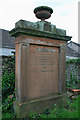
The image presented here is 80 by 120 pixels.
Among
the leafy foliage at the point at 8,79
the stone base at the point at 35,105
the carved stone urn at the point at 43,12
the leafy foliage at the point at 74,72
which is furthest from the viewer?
the leafy foliage at the point at 74,72

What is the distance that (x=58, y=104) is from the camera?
2.96 m

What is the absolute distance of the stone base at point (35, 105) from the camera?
2369 millimetres

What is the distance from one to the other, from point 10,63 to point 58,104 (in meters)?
2.26

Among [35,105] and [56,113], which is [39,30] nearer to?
[35,105]

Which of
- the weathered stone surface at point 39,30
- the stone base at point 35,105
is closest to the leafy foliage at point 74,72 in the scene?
the stone base at point 35,105

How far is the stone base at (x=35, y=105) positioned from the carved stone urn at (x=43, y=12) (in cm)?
257

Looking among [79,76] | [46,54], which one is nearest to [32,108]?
[46,54]

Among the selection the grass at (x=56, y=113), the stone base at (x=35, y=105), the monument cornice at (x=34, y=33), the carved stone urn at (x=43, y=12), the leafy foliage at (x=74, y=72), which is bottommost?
the grass at (x=56, y=113)

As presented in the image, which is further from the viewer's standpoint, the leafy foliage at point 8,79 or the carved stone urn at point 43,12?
the leafy foliage at point 8,79

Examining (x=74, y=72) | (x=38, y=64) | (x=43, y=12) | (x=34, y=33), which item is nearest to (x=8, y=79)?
(x=38, y=64)

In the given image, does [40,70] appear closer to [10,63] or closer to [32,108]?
[32,108]

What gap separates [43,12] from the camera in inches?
112

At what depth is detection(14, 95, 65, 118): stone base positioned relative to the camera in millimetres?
2369

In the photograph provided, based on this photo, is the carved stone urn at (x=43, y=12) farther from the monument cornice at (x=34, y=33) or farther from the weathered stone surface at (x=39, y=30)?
the monument cornice at (x=34, y=33)
